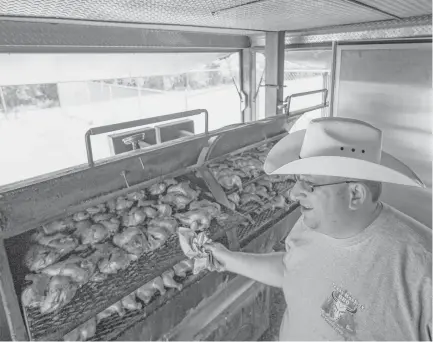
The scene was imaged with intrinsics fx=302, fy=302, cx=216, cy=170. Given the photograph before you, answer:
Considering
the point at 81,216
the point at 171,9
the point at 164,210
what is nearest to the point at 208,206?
the point at 164,210

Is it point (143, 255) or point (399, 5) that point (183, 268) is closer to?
point (143, 255)

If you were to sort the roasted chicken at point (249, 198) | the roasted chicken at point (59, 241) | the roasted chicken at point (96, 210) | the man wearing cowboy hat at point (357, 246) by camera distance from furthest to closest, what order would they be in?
the roasted chicken at point (249, 198) < the roasted chicken at point (96, 210) < the roasted chicken at point (59, 241) < the man wearing cowboy hat at point (357, 246)

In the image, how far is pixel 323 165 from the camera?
1.34 metres

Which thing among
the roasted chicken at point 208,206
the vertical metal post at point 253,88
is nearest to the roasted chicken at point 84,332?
the roasted chicken at point 208,206

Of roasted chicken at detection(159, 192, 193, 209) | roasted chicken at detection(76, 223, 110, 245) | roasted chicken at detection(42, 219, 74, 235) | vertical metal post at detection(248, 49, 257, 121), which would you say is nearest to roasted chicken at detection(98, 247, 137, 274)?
roasted chicken at detection(76, 223, 110, 245)

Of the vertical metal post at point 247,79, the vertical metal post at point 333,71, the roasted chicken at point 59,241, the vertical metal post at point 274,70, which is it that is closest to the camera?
the roasted chicken at point 59,241

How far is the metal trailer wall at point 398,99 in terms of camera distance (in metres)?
3.12

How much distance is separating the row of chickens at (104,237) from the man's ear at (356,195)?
1177mm

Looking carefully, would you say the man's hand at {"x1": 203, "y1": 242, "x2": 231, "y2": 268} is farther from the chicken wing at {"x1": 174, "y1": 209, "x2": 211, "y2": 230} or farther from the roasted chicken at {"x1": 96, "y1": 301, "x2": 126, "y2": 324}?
the roasted chicken at {"x1": 96, "y1": 301, "x2": 126, "y2": 324}

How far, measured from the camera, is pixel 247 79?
4.90m

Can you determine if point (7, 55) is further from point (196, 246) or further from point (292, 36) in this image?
point (292, 36)

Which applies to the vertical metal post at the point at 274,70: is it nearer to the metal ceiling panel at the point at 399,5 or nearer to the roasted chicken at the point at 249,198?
the metal ceiling panel at the point at 399,5

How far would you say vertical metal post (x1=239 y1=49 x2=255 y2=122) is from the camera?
470 centimetres

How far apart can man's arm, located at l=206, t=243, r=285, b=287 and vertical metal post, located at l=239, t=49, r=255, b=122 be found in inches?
137
